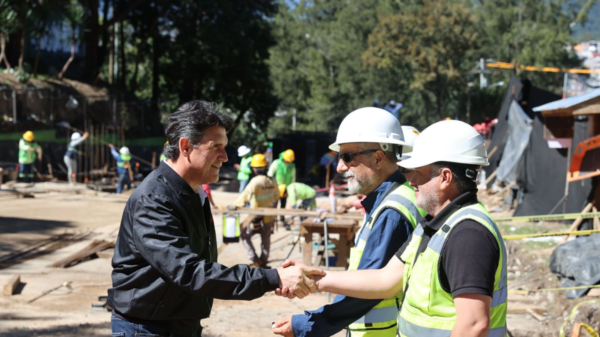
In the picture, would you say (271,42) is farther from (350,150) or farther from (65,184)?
(350,150)

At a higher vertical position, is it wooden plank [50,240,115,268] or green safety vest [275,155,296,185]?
green safety vest [275,155,296,185]

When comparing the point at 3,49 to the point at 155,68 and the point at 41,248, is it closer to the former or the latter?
the point at 155,68

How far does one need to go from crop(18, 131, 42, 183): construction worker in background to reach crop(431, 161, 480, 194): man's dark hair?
22.3 meters

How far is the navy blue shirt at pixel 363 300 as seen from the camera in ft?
10.7

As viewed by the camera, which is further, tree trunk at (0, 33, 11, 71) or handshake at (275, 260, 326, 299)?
tree trunk at (0, 33, 11, 71)

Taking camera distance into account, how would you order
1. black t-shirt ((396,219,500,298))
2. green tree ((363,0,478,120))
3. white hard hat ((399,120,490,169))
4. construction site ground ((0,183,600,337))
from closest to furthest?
1. black t-shirt ((396,219,500,298))
2. white hard hat ((399,120,490,169))
3. construction site ground ((0,183,600,337))
4. green tree ((363,0,478,120))

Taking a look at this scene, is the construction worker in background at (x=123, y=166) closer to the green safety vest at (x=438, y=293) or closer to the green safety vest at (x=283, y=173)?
the green safety vest at (x=283, y=173)

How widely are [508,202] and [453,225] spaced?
19502 millimetres

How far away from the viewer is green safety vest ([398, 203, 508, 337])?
2547 millimetres

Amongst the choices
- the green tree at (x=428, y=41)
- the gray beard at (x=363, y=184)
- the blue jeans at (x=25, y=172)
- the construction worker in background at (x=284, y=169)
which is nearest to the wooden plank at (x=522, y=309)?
the gray beard at (x=363, y=184)

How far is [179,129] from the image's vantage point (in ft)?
10.7

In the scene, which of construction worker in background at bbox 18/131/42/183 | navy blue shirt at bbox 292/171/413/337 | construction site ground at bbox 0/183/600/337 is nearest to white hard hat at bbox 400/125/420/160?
navy blue shirt at bbox 292/171/413/337

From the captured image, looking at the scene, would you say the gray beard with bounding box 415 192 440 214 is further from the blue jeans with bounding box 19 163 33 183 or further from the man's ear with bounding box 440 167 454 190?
the blue jeans with bounding box 19 163 33 183

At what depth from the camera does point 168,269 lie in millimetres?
2920
